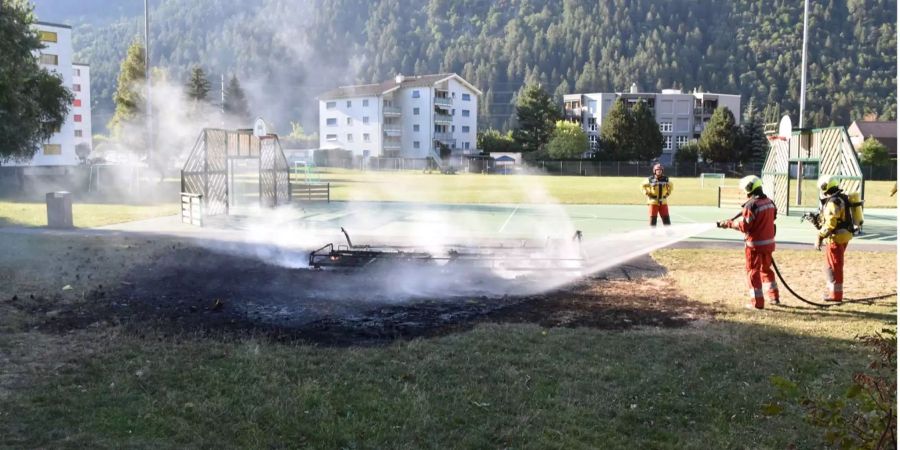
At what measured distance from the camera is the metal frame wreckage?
41.3 feet

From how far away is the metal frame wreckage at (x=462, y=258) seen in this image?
1260cm

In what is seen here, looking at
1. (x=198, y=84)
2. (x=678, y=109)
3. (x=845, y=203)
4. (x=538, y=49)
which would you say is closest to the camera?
(x=845, y=203)

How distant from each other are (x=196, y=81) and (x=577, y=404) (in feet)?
192

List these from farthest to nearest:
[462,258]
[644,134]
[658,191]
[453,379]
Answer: [644,134] < [658,191] < [462,258] < [453,379]

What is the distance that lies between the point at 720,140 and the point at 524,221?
55759 mm

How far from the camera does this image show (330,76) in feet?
343

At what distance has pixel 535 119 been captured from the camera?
80.2 metres

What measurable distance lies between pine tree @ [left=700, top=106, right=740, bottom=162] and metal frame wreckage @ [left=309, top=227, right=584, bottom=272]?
6249 cm

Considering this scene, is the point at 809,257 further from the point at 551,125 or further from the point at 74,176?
the point at 551,125

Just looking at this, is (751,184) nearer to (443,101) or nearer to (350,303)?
(350,303)

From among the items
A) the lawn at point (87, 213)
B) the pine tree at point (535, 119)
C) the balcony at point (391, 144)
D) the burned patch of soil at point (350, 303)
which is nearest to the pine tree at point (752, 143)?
the pine tree at point (535, 119)

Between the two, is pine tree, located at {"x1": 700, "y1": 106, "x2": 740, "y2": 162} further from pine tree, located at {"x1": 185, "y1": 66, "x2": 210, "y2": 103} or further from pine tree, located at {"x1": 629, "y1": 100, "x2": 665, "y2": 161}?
pine tree, located at {"x1": 185, "y1": 66, "x2": 210, "y2": 103}

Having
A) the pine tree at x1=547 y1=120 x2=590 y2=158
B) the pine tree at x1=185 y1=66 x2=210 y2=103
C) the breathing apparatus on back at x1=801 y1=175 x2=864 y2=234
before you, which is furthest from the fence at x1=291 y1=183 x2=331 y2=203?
the pine tree at x1=547 y1=120 x2=590 y2=158

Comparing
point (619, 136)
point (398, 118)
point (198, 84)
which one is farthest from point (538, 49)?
point (198, 84)
